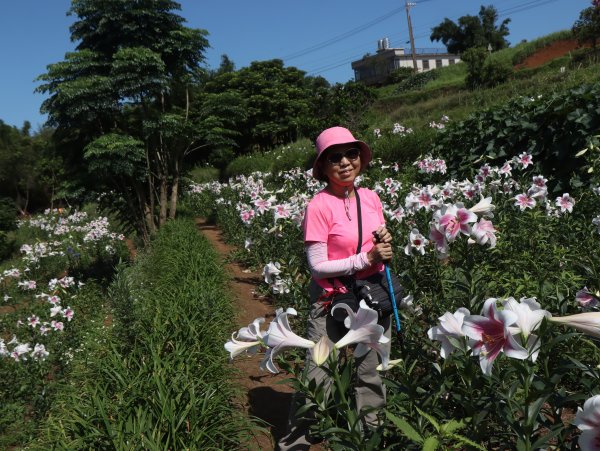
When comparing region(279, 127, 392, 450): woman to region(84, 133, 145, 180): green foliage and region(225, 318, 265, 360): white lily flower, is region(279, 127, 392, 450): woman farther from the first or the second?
region(84, 133, 145, 180): green foliage

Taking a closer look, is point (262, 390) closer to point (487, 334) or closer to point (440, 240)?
point (440, 240)

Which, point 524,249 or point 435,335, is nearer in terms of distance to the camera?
point 435,335

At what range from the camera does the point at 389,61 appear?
65125 mm

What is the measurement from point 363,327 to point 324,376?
3.18 feet

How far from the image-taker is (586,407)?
897mm

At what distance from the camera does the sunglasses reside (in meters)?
2.33

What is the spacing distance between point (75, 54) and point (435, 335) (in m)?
10.4

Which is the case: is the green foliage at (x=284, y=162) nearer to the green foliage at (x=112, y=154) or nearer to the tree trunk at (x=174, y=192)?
the tree trunk at (x=174, y=192)

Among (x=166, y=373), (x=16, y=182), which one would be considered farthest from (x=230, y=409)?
(x=16, y=182)

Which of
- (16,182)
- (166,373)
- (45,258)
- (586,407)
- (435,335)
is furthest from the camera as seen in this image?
(16,182)

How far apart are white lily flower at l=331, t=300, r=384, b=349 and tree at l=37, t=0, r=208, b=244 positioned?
30.2 ft

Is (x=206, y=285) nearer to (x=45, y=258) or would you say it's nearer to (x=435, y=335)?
(x=435, y=335)

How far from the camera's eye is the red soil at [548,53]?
2892 centimetres

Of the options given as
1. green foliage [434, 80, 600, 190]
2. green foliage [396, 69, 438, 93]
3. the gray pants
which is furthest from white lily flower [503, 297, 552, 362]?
green foliage [396, 69, 438, 93]
